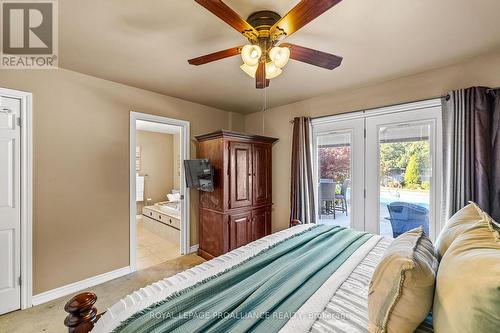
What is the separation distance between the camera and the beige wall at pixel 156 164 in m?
5.88

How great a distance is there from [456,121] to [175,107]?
3465 millimetres

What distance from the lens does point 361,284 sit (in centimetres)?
124

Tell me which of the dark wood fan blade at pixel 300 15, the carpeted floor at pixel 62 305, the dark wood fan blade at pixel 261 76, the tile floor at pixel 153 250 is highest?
the dark wood fan blade at pixel 300 15

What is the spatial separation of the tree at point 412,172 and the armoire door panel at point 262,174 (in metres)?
1.96

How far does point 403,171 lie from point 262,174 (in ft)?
6.40

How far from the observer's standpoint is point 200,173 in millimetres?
3217

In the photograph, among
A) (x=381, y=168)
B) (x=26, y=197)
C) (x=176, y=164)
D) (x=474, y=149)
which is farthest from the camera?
(x=176, y=164)

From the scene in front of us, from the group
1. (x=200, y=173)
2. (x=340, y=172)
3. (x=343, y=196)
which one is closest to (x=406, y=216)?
(x=343, y=196)

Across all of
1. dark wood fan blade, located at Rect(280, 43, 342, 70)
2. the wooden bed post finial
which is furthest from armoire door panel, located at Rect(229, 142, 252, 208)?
the wooden bed post finial

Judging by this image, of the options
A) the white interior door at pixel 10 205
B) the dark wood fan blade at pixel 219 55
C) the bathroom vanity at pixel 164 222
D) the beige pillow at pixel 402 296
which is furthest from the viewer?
the bathroom vanity at pixel 164 222

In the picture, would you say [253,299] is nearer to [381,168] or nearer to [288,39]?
[288,39]

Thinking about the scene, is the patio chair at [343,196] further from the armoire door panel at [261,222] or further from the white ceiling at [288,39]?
the white ceiling at [288,39]

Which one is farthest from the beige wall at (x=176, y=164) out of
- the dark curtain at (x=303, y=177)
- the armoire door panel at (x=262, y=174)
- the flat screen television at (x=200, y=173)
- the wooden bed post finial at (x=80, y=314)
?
the wooden bed post finial at (x=80, y=314)

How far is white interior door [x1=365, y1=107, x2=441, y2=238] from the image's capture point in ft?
8.15
